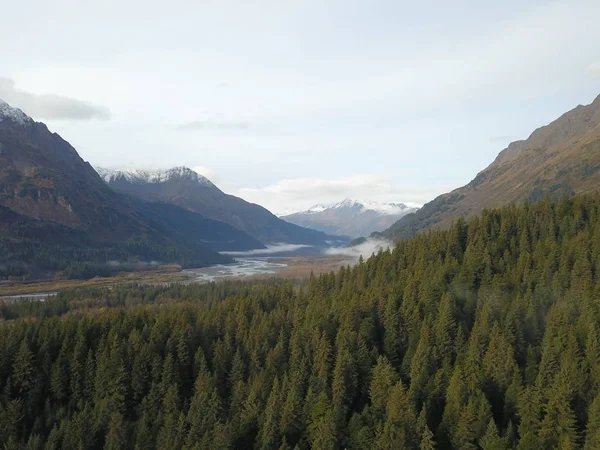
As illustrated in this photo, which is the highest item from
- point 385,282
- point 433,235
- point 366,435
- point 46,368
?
point 433,235

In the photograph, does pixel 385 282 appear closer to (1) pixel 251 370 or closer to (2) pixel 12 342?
(1) pixel 251 370

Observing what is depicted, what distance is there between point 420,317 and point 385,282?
28.1 meters

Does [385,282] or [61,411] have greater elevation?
[385,282]

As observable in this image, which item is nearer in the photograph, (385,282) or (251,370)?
(251,370)

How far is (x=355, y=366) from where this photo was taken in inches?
3809

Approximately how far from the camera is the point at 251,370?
343 feet

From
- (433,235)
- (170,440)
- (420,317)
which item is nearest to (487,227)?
(433,235)

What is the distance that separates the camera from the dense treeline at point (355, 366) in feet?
254

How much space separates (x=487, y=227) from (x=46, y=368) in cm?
12911

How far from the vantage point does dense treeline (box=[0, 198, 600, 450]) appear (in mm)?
77312

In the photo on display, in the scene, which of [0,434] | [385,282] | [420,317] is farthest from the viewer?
[385,282]

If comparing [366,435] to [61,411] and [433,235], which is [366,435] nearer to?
[61,411]

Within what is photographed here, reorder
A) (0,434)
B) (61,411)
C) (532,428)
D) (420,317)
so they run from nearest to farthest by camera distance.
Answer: (532,428) < (0,434) < (61,411) < (420,317)

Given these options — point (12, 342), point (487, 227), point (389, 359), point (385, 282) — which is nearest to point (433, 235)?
point (487, 227)
